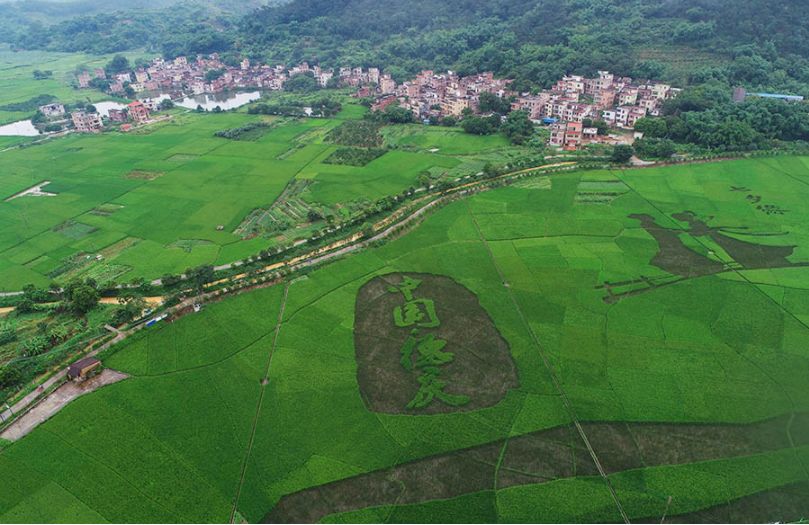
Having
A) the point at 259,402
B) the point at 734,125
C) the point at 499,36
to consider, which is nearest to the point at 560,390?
the point at 259,402

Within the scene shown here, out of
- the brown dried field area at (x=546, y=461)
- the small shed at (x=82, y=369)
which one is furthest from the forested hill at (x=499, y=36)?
the small shed at (x=82, y=369)

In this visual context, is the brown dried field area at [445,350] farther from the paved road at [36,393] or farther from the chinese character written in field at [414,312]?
the paved road at [36,393]

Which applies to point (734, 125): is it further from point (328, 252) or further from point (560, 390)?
point (328, 252)

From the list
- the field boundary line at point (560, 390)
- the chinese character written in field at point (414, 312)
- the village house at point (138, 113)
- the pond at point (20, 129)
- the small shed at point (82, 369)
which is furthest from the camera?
the village house at point (138, 113)

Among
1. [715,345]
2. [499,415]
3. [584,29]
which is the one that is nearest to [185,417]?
[499,415]

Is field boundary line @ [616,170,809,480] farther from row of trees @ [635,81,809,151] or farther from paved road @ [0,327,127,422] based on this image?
paved road @ [0,327,127,422]

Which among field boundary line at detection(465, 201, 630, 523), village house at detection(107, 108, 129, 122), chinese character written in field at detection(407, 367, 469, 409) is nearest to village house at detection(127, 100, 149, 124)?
village house at detection(107, 108, 129, 122)
